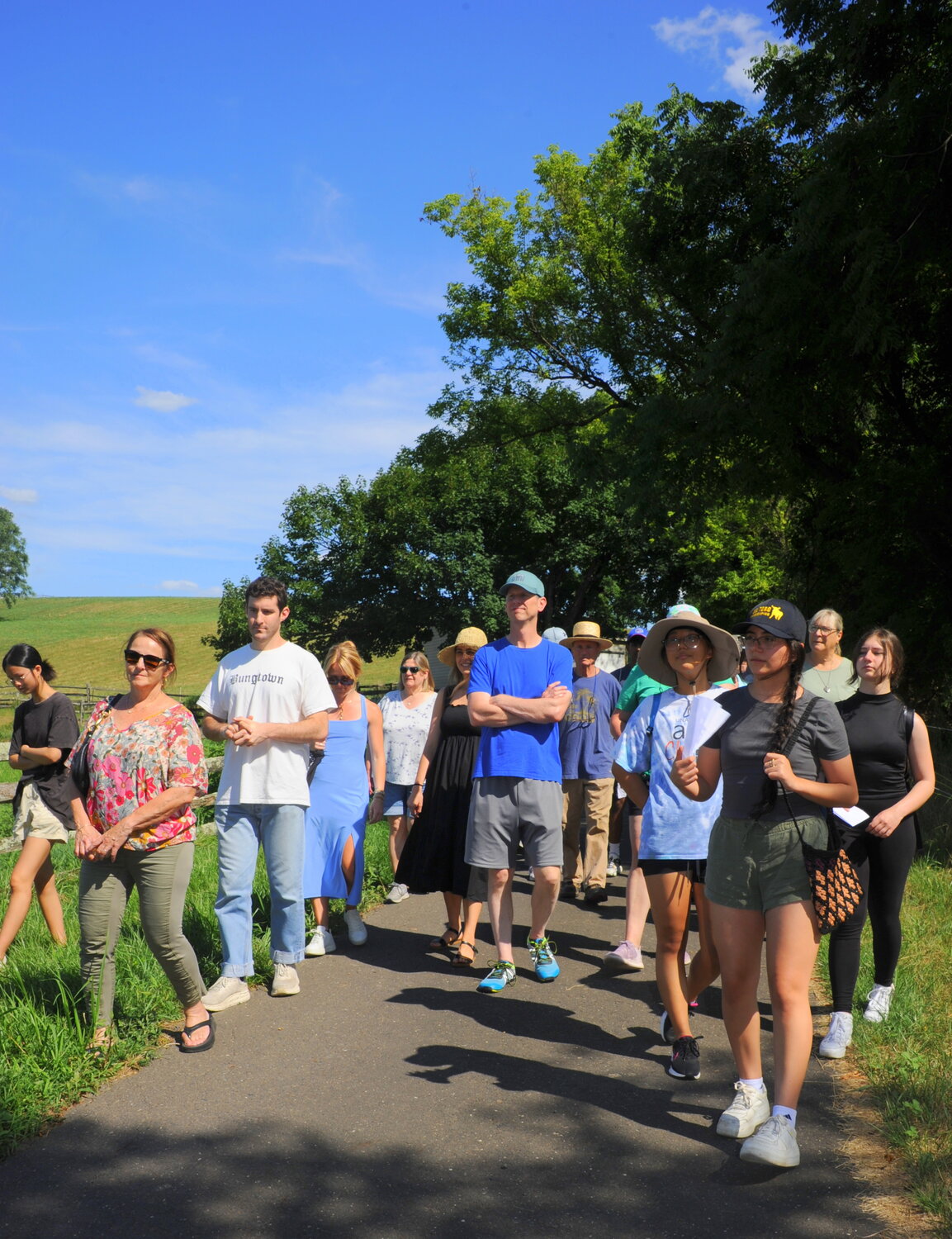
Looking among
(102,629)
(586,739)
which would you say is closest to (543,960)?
(586,739)

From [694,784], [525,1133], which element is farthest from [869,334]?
[525,1133]

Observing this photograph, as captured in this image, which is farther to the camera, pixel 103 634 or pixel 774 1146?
pixel 103 634

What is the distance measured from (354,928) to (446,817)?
0.91 metres

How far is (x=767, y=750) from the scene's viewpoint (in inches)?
161

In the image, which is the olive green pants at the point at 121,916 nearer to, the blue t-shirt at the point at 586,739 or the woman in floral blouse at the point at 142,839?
the woman in floral blouse at the point at 142,839

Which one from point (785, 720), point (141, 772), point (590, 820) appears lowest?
point (590, 820)

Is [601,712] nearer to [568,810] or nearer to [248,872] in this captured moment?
[568,810]

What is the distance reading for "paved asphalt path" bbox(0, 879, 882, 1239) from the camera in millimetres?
3461

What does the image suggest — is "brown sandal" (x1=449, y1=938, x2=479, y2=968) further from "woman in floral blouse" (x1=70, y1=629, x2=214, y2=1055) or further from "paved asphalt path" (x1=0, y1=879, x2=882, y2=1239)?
"woman in floral blouse" (x1=70, y1=629, x2=214, y2=1055)

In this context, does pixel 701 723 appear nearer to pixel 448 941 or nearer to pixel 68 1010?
pixel 448 941

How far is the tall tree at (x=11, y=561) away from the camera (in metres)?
120

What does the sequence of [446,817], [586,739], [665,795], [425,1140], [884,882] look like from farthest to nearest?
[586,739], [446,817], [884,882], [665,795], [425,1140]

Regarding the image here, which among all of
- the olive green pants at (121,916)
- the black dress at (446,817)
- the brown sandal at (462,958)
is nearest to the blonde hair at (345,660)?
the black dress at (446,817)

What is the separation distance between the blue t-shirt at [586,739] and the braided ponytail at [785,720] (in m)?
4.80
